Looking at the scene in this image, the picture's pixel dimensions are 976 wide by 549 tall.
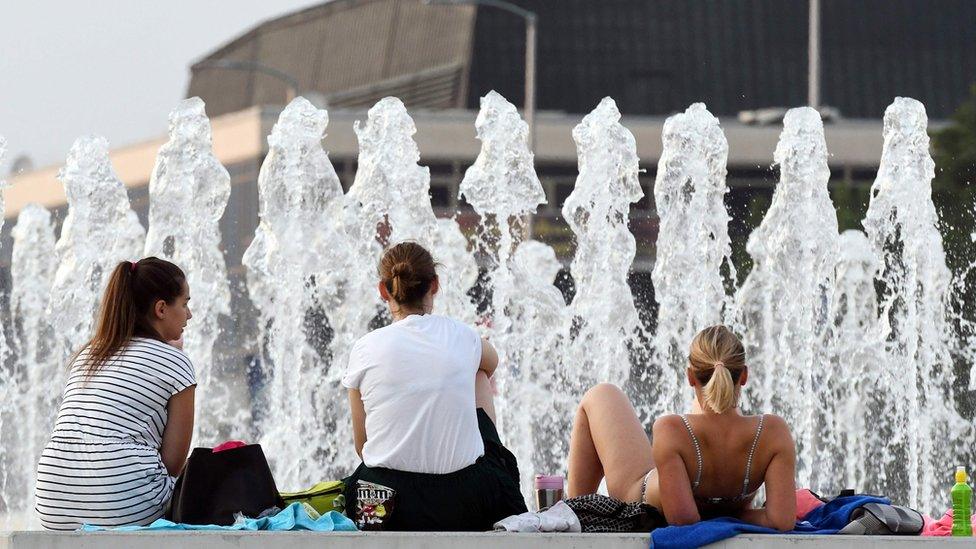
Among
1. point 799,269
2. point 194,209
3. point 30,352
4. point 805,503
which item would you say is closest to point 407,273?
point 805,503

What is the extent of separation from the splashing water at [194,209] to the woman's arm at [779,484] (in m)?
8.81

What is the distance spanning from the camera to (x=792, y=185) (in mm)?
14656

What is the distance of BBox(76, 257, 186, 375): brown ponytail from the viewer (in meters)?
6.00

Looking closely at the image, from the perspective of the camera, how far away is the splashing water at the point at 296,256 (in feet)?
49.6

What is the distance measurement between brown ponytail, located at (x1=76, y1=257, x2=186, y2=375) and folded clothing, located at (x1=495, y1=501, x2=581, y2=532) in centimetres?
128

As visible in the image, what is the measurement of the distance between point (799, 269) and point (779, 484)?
885cm

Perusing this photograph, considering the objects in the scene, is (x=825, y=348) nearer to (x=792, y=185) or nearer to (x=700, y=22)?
(x=792, y=185)

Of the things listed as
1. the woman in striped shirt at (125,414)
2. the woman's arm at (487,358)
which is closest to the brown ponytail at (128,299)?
the woman in striped shirt at (125,414)

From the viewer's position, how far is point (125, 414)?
591cm

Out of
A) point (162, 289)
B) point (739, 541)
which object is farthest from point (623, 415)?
point (162, 289)

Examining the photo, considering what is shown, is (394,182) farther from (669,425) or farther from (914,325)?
(669,425)

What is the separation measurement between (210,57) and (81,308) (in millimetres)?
50416

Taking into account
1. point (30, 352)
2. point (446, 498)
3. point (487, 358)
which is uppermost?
point (30, 352)

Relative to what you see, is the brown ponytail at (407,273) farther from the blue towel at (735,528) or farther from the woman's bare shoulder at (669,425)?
the blue towel at (735,528)
